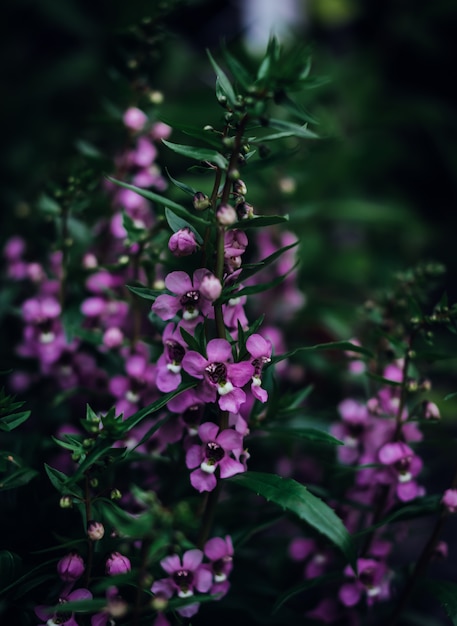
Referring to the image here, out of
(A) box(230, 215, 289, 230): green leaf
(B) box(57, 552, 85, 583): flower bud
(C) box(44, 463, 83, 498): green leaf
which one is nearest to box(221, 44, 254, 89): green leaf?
(A) box(230, 215, 289, 230): green leaf

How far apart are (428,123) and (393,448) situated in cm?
187

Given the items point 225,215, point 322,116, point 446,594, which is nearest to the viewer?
point 225,215

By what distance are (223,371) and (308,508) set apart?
0.73ft

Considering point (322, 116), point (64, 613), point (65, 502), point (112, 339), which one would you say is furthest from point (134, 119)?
point (322, 116)

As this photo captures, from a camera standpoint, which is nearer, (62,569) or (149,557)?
(149,557)

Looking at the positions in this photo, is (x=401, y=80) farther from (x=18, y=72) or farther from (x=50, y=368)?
(x=50, y=368)

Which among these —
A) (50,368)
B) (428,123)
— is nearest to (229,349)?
(50,368)

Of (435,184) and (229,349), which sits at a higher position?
(229,349)

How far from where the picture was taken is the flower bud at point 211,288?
83 cm

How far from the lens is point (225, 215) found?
2.67ft

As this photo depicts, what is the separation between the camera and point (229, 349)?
2.90 ft

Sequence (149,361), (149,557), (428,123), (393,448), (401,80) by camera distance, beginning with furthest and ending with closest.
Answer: (401,80) → (428,123) → (149,361) → (393,448) → (149,557)

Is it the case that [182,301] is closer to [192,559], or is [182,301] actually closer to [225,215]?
[225,215]

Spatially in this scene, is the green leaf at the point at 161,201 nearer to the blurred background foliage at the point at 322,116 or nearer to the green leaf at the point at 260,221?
the green leaf at the point at 260,221
